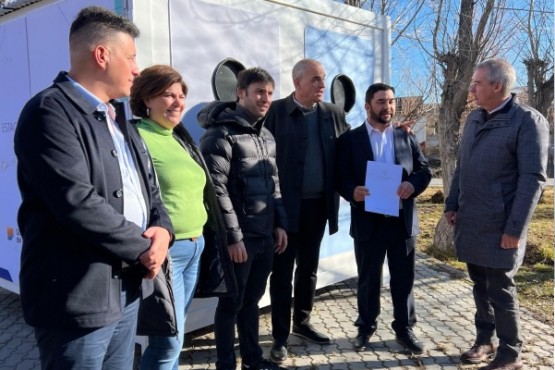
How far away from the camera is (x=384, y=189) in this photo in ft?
11.5

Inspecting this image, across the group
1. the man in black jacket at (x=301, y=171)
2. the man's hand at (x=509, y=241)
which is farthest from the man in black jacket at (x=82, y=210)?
the man's hand at (x=509, y=241)

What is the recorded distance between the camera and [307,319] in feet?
13.1

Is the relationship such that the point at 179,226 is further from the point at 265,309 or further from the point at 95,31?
the point at 265,309

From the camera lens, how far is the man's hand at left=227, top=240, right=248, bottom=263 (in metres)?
2.89

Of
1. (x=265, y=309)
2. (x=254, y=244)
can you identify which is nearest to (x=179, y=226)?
(x=254, y=244)

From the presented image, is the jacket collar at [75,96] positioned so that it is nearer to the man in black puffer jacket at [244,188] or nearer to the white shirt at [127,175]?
the white shirt at [127,175]

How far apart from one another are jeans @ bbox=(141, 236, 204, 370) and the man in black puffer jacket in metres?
0.35


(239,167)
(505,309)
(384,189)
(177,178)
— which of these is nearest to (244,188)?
(239,167)

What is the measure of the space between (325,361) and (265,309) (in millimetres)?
1302

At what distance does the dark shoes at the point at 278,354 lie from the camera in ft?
11.8

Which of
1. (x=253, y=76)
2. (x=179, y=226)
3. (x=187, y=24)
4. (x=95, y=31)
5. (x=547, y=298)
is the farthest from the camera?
(x=547, y=298)

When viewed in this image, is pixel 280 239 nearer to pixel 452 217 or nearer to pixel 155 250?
pixel 452 217

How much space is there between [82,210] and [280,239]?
1838mm

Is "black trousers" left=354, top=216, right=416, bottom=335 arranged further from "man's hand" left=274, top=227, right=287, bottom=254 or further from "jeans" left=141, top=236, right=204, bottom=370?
"jeans" left=141, top=236, right=204, bottom=370
